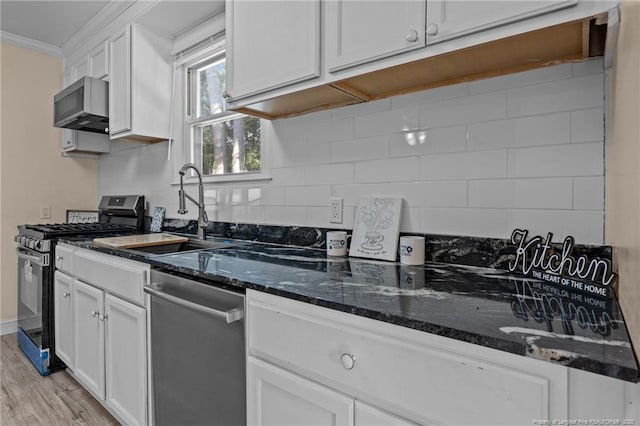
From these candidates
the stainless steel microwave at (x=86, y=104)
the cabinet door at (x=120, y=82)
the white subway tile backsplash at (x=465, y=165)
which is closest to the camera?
the white subway tile backsplash at (x=465, y=165)

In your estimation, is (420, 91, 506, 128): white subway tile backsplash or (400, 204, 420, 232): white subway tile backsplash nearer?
(420, 91, 506, 128): white subway tile backsplash

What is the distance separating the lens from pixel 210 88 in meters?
2.56

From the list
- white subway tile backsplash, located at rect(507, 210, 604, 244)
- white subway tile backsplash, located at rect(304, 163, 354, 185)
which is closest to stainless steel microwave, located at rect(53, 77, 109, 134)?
white subway tile backsplash, located at rect(304, 163, 354, 185)

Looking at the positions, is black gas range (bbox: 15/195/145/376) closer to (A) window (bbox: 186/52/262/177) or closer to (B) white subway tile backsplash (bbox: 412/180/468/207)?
(A) window (bbox: 186/52/262/177)

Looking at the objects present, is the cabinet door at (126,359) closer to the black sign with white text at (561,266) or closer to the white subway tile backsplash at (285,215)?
the white subway tile backsplash at (285,215)

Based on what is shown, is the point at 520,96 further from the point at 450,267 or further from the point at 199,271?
the point at 199,271

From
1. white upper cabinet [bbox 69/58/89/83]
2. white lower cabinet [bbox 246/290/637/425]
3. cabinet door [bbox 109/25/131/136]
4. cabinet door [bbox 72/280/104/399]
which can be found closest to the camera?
→ white lower cabinet [bbox 246/290/637/425]

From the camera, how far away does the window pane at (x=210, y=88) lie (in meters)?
2.49

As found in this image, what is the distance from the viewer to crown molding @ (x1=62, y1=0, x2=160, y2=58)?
2.42 m

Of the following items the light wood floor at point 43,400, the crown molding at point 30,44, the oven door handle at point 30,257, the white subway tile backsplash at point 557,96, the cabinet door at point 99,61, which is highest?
the crown molding at point 30,44

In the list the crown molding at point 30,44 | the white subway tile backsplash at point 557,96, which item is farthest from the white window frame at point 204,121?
the crown molding at point 30,44

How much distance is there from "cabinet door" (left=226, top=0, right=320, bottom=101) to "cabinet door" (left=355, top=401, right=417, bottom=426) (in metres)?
1.13

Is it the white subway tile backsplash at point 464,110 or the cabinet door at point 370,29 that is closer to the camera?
the cabinet door at point 370,29

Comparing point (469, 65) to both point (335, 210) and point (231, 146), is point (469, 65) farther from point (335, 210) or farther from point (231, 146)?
point (231, 146)
